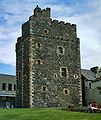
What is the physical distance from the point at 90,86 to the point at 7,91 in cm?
2279

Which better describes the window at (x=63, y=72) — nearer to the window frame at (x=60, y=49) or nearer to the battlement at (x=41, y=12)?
the window frame at (x=60, y=49)

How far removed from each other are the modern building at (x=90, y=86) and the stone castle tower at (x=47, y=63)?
4.15m

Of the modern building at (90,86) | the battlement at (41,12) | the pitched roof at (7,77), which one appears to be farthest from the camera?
the pitched roof at (7,77)

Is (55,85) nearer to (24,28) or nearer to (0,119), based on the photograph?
(24,28)

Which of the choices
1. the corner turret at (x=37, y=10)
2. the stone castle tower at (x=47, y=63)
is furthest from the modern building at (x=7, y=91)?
the corner turret at (x=37, y=10)

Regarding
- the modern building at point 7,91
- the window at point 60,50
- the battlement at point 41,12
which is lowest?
the modern building at point 7,91

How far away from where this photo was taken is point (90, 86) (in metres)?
52.9

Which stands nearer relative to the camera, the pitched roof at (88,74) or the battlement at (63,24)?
the battlement at (63,24)

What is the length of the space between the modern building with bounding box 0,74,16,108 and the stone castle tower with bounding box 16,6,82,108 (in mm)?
17575

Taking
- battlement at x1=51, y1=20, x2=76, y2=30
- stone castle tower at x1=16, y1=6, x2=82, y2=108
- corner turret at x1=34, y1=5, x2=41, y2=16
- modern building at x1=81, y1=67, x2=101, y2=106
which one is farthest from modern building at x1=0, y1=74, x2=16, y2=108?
corner turret at x1=34, y1=5, x2=41, y2=16

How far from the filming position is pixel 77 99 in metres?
47.1

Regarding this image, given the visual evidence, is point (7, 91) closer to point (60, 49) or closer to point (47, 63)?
point (60, 49)

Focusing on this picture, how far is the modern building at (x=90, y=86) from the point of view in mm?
50312

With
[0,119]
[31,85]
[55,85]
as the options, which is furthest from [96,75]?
[0,119]
